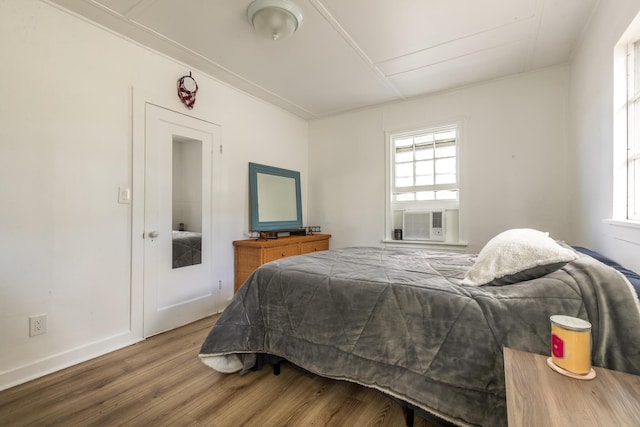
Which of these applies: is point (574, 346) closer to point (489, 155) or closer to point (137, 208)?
point (489, 155)

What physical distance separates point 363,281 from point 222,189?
2.23m

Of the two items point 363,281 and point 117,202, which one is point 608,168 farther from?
point 117,202

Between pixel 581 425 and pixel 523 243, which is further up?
pixel 523 243

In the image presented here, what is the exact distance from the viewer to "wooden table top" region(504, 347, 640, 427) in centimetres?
69

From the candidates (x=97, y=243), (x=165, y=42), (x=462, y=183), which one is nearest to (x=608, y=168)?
(x=462, y=183)

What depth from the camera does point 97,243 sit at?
2.19m

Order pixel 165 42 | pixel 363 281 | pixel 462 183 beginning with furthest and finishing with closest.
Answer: pixel 462 183
pixel 165 42
pixel 363 281

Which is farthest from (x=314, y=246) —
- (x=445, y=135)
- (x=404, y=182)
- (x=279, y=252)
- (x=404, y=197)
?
(x=445, y=135)

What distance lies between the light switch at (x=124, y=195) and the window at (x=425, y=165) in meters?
2.98

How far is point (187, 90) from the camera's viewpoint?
2.75 metres

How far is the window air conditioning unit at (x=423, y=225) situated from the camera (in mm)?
3396

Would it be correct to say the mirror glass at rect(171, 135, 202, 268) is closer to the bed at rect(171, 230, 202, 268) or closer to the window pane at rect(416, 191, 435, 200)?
the bed at rect(171, 230, 202, 268)

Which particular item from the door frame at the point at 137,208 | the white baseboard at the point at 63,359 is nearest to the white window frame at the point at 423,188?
the door frame at the point at 137,208

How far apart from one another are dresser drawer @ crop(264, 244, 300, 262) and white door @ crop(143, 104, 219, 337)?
0.61m
